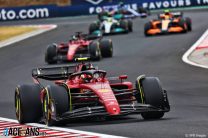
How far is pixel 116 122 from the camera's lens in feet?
44.3

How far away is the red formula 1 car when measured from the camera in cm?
2890

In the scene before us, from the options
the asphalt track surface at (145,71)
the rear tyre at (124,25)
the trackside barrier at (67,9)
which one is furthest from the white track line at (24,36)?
the trackside barrier at (67,9)

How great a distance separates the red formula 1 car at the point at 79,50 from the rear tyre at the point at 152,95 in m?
14.9

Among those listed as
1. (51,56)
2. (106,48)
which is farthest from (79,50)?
(106,48)

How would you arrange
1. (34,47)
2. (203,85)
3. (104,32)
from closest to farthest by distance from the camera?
(203,85)
(34,47)
(104,32)

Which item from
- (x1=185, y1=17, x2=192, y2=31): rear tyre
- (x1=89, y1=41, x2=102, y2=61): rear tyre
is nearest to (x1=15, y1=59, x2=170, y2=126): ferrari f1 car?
(x1=89, y1=41, x2=102, y2=61): rear tyre

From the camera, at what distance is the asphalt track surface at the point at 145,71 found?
1230 cm

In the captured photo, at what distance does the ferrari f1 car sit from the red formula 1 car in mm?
14306

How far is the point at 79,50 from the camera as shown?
29297 millimetres

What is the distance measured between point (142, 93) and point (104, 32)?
27801 millimetres

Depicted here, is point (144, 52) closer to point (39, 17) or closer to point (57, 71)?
point (57, 71)

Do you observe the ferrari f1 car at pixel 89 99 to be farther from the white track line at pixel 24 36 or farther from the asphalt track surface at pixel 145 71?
the white track line at pixel 24 36

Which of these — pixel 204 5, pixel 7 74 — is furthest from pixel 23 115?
pixel 204 5

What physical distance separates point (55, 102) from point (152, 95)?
1767 millimetres
